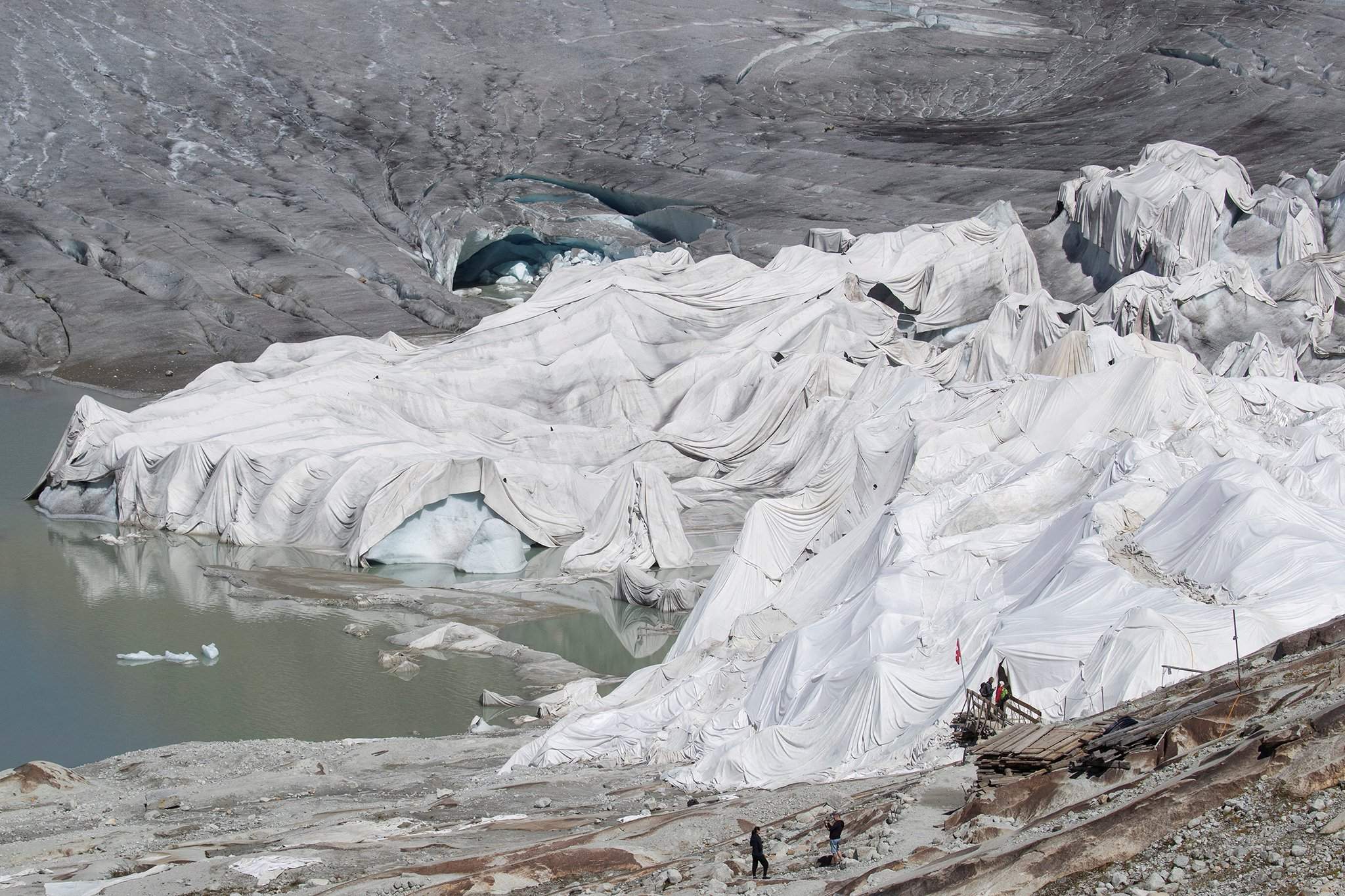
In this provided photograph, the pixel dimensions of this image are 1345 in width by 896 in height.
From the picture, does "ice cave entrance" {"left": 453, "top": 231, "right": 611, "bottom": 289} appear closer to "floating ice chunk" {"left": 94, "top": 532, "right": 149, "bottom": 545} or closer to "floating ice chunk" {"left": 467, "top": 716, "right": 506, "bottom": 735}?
"floating ice chunk" {"left": 94, "top": 532, "right": 149, "bottom": 545}

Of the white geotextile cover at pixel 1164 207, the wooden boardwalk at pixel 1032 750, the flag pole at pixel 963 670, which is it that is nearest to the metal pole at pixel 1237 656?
the wooden boardwalk at pixel 1032 750

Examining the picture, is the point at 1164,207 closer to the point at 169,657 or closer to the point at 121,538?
the point at 121,538

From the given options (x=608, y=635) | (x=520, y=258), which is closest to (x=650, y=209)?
(x=520, y=258)

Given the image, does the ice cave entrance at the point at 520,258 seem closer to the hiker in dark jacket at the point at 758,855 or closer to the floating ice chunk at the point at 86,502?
the floating ice chunk at the point at 86,502

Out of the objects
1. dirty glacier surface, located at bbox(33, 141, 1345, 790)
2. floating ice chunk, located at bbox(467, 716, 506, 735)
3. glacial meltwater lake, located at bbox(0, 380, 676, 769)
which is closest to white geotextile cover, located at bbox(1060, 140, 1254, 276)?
dirty glacier surface, located at bbox(33, 141, 1345, 790)

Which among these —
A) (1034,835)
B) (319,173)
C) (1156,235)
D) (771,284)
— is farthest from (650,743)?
(319,173)

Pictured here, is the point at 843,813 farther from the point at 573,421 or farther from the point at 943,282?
the point at 943,282
